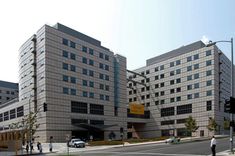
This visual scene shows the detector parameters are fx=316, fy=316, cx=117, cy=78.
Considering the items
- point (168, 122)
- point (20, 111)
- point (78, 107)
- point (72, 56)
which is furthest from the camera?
point (168, 122)

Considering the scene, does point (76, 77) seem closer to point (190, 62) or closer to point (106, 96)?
point (106, 96)

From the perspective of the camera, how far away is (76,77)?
280ft

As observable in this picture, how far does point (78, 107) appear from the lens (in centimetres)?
8425

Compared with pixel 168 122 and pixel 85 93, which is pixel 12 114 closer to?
pixel 85 93

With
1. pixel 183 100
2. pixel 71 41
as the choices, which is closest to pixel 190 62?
pixel 183 100

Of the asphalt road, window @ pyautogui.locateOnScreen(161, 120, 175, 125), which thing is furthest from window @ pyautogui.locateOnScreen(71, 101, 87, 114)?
the asphalt road

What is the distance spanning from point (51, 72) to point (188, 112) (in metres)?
48.6

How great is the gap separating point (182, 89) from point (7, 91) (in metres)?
79.3

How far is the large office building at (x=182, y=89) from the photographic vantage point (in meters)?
96.8

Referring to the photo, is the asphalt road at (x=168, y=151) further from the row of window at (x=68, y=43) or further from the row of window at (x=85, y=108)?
the row of window at (x=68, y=43)

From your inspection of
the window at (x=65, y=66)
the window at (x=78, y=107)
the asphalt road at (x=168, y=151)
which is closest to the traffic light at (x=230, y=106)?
the asphalt road at (x=168, y=151)

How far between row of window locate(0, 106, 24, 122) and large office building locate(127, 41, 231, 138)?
1681 inches

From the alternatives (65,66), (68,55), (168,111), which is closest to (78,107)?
(65,66)

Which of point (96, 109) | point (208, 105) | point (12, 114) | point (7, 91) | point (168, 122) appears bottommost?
point (168, 122)
